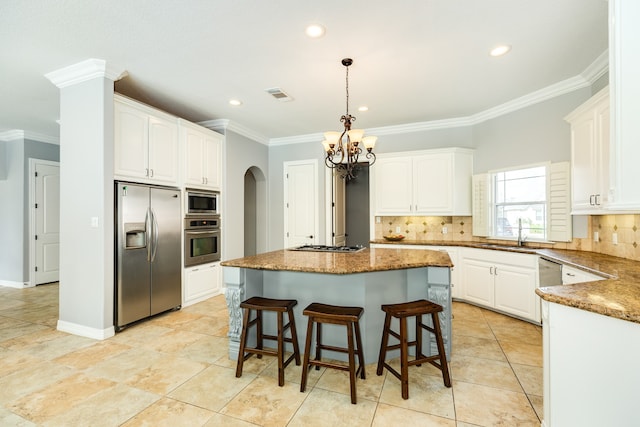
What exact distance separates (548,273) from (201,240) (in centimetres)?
436

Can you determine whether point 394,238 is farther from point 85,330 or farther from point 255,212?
point 85,330

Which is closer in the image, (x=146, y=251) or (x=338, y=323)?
(x=338, y=323)

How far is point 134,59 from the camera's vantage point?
2.88m

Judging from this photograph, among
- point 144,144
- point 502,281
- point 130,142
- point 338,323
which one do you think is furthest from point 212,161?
point 502,281

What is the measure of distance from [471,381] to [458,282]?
2210 mm

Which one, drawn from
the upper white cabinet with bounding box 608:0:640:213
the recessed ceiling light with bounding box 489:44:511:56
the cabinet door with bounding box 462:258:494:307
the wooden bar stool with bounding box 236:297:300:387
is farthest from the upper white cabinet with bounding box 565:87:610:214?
the wooden bar stool with bounding box 236:297:300:387

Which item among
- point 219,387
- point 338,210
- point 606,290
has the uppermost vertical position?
point 338,210

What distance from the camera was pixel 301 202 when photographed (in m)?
5.63

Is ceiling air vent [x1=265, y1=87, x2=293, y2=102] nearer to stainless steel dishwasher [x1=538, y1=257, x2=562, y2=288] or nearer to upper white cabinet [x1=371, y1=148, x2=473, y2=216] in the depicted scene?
upper white cabinet [x1=371, y1=148, x2=473, y2=216]

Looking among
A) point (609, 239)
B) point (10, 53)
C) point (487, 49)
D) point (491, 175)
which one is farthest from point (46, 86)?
point (609, 239)

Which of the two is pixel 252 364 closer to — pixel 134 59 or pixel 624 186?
pixel 624 186

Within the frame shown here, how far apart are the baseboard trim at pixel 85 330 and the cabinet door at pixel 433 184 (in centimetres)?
424

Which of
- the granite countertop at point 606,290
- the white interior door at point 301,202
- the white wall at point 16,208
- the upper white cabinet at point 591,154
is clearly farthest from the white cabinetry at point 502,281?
the white wall at point 16,208

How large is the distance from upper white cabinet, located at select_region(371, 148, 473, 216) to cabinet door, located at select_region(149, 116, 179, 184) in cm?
300
